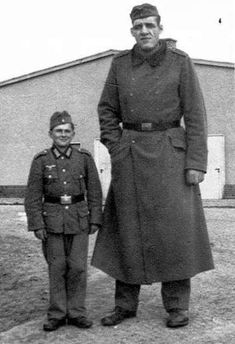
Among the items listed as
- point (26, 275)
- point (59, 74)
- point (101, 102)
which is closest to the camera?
point (101, 102)

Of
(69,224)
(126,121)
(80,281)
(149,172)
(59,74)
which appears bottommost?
(80,281)

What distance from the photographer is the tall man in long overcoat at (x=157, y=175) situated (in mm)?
4523

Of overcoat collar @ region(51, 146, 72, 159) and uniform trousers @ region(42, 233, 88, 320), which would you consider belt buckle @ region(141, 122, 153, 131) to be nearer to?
overcoat collar @ region(51, 146, 72, 159)

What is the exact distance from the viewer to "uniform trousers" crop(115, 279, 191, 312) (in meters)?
4.58

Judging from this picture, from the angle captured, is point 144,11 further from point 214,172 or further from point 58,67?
point 58,67

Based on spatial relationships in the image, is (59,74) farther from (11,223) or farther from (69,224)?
(69,224)

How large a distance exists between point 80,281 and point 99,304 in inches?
28.7

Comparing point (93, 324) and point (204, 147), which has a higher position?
point (204, 147)

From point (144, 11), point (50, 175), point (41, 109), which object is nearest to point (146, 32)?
point (144, 11)

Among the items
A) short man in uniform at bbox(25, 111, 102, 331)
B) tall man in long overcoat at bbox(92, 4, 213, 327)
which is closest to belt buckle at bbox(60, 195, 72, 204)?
short man in uniform at bbox(25, 111, 102, 331)

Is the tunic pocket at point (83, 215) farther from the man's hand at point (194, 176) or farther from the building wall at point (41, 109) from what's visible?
the building wall at point (41, 109)

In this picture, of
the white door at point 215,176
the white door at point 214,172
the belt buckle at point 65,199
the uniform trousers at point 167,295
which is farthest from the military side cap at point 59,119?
the white door at point 215,176

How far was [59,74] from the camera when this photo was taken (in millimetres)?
20859

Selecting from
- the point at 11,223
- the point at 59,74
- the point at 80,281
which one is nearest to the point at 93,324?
the point at 80,281
